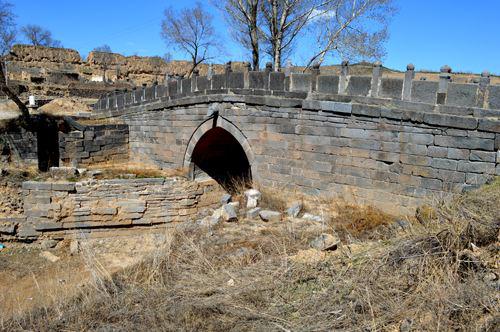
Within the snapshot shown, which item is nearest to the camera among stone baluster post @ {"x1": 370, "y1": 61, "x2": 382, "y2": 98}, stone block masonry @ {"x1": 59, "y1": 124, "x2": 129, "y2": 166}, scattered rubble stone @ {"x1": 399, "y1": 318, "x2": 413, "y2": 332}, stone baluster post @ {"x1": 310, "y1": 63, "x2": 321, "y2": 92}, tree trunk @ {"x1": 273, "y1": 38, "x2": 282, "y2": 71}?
scattered rubble stone @ {"x1": 399, "y1": 318, "x2": 413, "y2": 332}

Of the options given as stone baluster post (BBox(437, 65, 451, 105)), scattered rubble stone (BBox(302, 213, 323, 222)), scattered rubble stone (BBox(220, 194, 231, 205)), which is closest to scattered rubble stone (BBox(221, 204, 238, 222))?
scattered rubble stone (BBox(220, 194, 231, 205))

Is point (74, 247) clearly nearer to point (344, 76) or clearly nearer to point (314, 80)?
point (314, 80)

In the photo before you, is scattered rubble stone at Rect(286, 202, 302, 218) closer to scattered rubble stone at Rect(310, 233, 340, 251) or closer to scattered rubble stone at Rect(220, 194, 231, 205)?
scattered rubble stone at Rect(220, 194, 231, 205)

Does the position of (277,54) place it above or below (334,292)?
above

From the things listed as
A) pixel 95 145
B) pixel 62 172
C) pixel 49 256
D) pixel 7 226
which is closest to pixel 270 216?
pixel 49 256

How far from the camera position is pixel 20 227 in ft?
33.6

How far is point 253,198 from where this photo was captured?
33.3 ft

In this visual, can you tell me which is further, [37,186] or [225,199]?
[225,199]

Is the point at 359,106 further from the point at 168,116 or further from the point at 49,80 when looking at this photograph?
the point at 49,80

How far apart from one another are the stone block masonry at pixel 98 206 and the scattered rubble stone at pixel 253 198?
1.83 metres

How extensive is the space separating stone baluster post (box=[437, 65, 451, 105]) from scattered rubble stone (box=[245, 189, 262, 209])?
466 centimetres

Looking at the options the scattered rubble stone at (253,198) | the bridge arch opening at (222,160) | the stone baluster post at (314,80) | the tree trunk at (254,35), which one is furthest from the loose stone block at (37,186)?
the tree trunk at (254,35)

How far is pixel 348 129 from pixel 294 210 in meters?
2.11

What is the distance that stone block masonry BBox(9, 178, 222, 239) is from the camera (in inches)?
401
